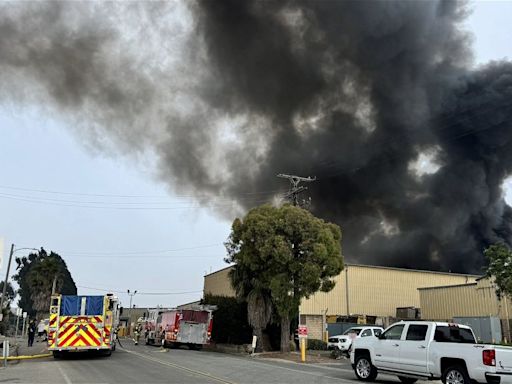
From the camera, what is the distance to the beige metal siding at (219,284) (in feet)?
167

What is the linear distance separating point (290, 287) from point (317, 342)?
935 centimetres

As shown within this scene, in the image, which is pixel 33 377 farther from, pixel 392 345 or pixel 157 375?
pixel 392 345

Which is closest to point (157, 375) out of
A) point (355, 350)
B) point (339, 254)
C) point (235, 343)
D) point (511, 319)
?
point (355, 350)

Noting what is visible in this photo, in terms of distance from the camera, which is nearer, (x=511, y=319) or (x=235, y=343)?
(x=511, y=319)

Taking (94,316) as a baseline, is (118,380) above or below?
below

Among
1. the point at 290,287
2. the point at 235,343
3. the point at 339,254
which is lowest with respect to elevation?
the point at 235,343

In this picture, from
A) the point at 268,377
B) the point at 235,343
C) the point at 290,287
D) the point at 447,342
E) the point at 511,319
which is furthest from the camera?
the point at 235,343

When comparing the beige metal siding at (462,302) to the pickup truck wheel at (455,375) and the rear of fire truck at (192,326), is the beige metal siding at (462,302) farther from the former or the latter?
the pickup truck wheel at (455,375)

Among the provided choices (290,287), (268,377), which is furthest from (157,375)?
(290,287)

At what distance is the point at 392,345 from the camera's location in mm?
13828

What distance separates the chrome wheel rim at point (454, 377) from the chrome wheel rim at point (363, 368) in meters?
3.08

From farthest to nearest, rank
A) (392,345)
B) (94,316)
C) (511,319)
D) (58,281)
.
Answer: (58,281) → (511,319) → (94,316) → (392,345)

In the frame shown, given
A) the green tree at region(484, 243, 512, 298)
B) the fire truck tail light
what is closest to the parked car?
the green tree at region(484, 243, 512, 298)

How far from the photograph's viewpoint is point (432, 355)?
12539 mm
